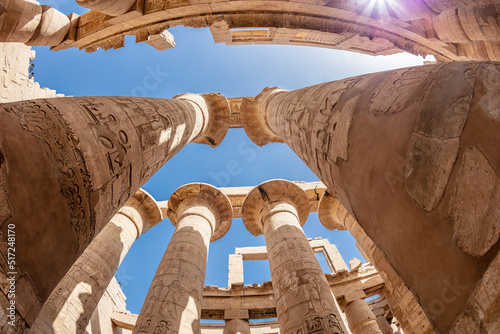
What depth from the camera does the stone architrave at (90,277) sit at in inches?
207

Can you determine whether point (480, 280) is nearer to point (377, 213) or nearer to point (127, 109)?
point (377, 213)

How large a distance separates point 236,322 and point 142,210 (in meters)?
5.62

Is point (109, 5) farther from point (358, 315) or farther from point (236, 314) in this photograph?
point (358, 315)

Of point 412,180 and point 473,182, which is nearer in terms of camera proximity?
point 473,182

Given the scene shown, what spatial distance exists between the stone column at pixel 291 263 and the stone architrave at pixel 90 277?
13.0 feet

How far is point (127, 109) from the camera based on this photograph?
132 inches

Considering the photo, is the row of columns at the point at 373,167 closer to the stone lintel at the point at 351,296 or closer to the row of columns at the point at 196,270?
the row of columns at the point at 196,270

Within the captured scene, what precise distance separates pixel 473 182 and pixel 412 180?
0.32 m

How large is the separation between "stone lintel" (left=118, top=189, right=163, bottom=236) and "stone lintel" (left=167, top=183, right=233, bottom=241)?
2.08 feet

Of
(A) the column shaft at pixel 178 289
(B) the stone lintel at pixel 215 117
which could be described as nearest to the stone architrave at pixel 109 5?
(B) the stone lintel at pixel 215 117

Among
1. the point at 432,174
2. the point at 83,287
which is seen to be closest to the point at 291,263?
the point at 83,287

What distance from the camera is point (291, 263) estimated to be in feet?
20.4

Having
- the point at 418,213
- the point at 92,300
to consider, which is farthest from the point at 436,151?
the point at 92,300

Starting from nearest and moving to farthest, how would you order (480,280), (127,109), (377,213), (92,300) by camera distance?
(480,280), (377,213), (127,109), (92,300)
